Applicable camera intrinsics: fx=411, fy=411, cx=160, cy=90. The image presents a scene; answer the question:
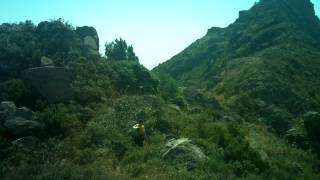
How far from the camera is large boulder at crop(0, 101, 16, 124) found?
884 inches

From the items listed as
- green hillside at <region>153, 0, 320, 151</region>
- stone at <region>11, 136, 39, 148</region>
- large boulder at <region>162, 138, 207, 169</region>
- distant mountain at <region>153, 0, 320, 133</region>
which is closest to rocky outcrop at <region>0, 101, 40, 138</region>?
stone at <region>11, 136, 39, 148</region>

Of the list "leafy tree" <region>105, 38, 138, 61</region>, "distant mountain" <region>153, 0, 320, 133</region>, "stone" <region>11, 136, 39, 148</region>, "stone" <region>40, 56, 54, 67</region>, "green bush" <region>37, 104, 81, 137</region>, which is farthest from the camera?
"distant mountain" <region>153, 0, 320, 133</region>

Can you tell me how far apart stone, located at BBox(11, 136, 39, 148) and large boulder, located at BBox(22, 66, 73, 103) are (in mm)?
4961

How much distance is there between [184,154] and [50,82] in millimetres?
12133

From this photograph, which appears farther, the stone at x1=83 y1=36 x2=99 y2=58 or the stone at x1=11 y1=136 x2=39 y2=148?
the stone at x1=83 y1=36 x2=99 y2=58

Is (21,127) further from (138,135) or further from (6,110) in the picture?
(138,135)

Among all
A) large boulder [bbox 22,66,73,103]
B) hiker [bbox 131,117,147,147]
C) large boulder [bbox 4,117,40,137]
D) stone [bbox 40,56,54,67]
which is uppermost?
stone [bbox 40,56,54,67]

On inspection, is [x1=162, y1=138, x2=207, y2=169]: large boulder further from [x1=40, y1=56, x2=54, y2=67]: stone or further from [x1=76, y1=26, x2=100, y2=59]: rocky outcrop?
[x1=76, y1=26, x2=100, y2=59]: rocky outcrop

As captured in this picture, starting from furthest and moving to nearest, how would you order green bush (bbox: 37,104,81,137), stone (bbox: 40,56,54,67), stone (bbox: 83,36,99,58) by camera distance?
stone (bbox: 83,36,99,58)
stone (bbox: 40,56,54,67)
green bush (bbox: 37,104,81,137)

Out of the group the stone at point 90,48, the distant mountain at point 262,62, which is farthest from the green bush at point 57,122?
the distant mountain at point 262,62

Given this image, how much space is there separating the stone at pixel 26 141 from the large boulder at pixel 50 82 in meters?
4.96

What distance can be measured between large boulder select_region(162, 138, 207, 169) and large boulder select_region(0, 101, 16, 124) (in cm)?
931

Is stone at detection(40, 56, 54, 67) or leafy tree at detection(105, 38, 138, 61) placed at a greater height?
leafy tree at detection(105, 38, 138, 61)

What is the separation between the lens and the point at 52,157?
18531 mm
